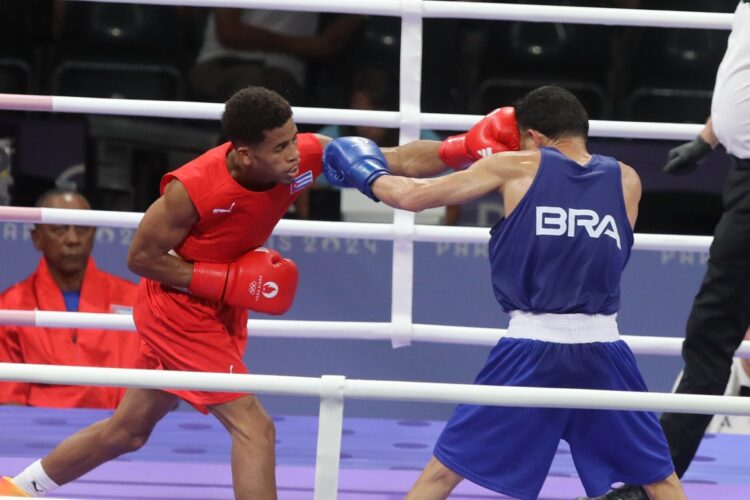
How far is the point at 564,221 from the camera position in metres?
2.69

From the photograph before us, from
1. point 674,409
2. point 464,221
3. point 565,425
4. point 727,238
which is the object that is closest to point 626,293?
point 464,221

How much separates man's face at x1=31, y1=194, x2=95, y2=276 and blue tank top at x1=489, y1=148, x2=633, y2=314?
2.22 meters

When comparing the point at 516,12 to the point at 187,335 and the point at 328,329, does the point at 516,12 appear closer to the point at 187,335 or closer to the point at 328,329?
the point at 328,329

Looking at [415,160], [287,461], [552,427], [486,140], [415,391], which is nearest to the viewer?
[415,391]

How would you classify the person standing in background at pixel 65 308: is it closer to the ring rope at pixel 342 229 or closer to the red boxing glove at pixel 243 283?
the ring rope at pixel 342 229

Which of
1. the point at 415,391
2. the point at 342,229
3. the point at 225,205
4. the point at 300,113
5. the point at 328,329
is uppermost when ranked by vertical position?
the point at 300,113

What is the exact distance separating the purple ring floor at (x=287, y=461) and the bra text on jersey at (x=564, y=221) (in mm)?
916

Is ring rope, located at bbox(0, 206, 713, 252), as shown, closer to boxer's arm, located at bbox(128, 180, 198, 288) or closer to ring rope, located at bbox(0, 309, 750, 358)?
ring rope, located at bbox(0, 309, 750, 358)

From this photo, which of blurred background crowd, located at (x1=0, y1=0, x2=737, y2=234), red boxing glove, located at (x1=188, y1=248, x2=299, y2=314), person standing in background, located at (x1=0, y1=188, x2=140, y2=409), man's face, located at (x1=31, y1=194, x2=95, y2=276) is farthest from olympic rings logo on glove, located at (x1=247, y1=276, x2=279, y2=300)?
blurred background crowd, located at (x1=0, y1=0, x2=737, y2=234)

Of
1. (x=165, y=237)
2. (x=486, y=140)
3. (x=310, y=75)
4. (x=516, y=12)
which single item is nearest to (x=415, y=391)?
(x=165, y=237)

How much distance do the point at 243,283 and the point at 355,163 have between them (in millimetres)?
378

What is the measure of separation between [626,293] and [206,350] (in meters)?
1.97

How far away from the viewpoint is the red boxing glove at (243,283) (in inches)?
115

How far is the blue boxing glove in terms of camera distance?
2861 mm
